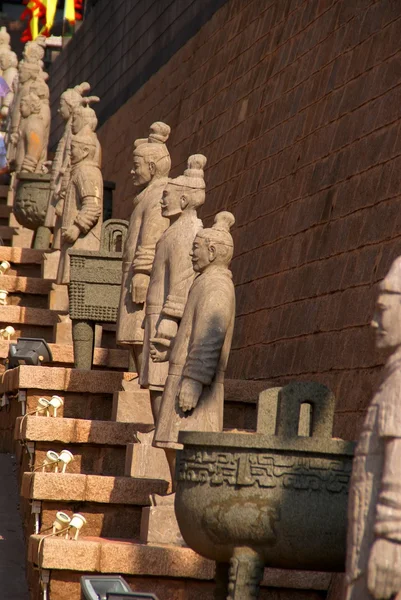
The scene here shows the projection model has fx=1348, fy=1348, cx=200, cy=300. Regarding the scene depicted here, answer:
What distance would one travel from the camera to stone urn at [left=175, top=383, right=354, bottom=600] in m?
5.60

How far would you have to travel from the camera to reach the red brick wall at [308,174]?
30.6ft

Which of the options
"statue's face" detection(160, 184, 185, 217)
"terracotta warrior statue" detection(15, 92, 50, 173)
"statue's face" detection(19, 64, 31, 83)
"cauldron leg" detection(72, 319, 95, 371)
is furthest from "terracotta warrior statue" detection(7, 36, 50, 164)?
"statue's face" detection(160, 184, 185, 217)

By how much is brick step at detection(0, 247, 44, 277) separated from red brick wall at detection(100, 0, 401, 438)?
232 cm

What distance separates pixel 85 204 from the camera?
39.0ft

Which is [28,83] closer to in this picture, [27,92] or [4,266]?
[27,92]

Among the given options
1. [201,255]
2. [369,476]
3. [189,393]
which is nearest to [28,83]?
[201,255]

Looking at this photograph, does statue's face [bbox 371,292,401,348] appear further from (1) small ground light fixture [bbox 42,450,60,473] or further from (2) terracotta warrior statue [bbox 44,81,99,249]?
(2) terracotta warrior statue [bbox 44,81,99,249]

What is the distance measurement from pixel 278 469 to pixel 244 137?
327 inches

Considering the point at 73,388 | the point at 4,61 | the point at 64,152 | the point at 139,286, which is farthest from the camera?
the point at 4,61

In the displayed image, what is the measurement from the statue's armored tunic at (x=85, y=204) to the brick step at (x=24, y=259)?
3647mm

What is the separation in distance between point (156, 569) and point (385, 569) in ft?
11.4

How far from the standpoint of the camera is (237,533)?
5.66 m

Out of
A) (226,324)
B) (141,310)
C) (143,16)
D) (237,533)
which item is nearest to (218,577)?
(237,533)

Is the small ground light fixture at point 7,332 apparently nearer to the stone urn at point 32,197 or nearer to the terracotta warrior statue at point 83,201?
the terracotta warrior statue at point 83,201
